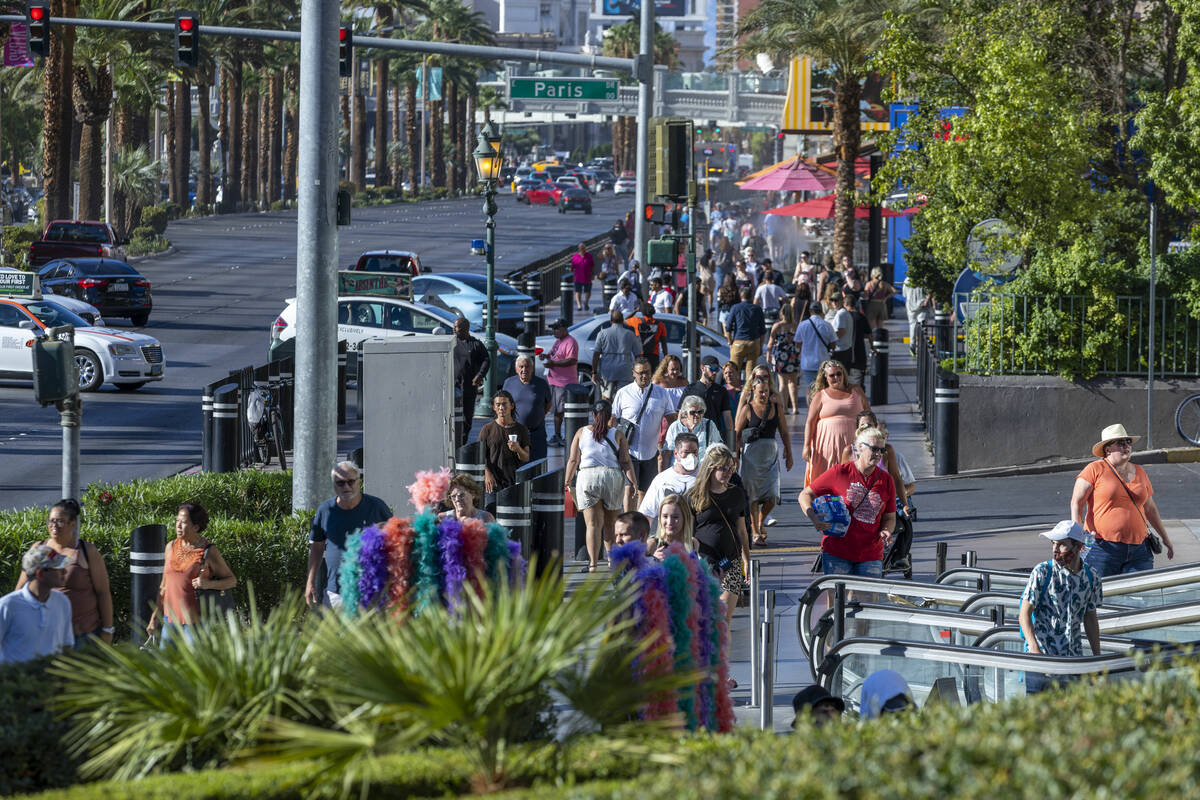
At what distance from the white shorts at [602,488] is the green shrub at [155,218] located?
5316 cm

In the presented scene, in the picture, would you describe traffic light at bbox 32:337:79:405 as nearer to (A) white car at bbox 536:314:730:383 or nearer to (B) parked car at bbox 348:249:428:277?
(A) white car at bbox 536:314:730:383

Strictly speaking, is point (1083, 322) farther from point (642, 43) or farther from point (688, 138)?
point (642, 43)

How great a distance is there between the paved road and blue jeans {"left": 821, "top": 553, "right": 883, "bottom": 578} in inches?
377

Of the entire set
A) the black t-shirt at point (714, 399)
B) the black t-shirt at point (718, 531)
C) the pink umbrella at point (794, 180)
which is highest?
the pink umbrella at point (794, 180)

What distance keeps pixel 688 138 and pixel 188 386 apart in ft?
36.0

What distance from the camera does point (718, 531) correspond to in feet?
37.1

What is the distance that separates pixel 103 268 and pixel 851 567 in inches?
1115

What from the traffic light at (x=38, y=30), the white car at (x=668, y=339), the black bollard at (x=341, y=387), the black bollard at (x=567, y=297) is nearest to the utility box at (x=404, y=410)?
the black bollard at (x=341, y=387)

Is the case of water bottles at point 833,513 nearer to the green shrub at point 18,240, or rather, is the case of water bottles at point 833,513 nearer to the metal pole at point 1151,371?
the metal pole at point 1151,371

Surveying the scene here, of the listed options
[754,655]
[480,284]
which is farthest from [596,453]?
[480,284]

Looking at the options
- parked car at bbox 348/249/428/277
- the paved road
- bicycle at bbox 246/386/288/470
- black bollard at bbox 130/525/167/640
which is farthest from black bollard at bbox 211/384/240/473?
parked car at bbox 348/249/428/277

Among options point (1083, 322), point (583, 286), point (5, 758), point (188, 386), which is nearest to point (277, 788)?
point (5, 758)

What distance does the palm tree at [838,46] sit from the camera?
131 ft

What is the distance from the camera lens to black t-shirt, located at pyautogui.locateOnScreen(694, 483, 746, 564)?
37.0ft
